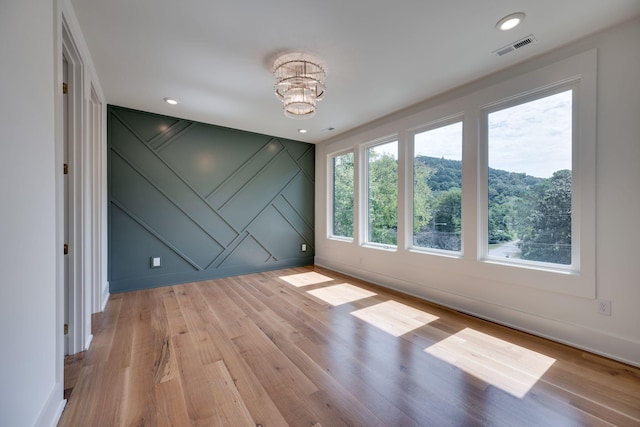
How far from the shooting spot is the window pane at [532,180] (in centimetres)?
234

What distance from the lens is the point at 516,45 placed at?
224 centimetres

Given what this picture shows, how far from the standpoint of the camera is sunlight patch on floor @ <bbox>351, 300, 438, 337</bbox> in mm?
2568

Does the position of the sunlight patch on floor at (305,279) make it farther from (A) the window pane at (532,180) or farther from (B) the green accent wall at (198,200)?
(A) the window pane at (532,180)

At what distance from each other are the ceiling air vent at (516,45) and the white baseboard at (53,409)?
3.92 metres

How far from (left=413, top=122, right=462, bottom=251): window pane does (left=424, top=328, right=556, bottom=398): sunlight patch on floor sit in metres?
1.17

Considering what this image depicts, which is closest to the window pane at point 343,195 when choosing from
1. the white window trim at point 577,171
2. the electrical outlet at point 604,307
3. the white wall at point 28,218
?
the white window trim at point 577,171

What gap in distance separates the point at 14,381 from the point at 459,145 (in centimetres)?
383

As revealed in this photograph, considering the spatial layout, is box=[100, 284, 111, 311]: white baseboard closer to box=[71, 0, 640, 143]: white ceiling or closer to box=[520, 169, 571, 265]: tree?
box=[71, 0, 640, 143]: white ceiling

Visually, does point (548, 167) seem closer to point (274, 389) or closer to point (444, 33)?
point (444, 33)

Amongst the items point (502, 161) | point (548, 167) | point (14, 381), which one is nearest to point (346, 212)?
point (502, 161)

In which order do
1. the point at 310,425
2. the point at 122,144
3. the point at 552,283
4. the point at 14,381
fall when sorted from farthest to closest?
the point at 122,144 → the point at 552,283 → the point at 310,425 → the point at 14,381

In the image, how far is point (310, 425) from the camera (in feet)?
4.56

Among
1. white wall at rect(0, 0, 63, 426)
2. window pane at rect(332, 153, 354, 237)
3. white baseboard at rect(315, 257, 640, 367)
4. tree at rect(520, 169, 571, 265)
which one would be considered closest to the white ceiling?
white wall at rect(0, 0, 63, 426)

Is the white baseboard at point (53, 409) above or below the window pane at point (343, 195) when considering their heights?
below
